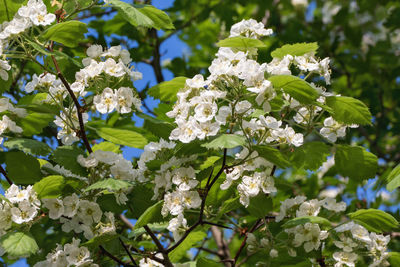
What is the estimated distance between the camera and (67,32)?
81.3 inches

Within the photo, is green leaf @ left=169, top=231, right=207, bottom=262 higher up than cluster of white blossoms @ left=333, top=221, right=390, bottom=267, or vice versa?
cluster of white blossoms @ left=333, top=221, right=390, bottom=267

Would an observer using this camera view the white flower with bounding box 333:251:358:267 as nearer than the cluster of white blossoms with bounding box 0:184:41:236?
No

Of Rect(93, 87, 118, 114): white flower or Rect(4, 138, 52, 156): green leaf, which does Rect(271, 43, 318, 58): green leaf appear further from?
Rect(4, 138, 52, 156): green leaf

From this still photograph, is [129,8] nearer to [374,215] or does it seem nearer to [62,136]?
[62,136]

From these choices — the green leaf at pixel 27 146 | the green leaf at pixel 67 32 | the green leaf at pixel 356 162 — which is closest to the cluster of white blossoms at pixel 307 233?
the green leaf at pixel 356 162

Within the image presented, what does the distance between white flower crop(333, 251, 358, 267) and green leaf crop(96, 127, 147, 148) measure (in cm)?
97

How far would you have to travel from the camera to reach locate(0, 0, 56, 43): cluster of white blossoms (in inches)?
77.2

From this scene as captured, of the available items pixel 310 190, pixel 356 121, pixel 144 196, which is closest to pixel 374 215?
pixel 356 121

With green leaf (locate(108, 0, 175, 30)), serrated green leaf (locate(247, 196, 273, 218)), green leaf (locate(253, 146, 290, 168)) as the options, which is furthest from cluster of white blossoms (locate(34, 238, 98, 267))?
green leaf (locate(108, 0, 175, 30))

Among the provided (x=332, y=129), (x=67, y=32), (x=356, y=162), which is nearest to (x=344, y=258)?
(x=356, y=162)

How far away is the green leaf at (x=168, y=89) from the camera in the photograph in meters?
2.17

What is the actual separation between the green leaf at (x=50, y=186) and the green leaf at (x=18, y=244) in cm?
17

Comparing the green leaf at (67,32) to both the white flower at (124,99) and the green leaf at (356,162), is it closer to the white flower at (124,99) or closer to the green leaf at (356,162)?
the white flower at (124,99)

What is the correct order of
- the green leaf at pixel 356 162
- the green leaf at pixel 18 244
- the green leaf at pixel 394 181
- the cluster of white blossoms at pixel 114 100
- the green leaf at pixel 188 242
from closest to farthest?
the green leaf at pixel 18 244 → the green leaf at pixel 394 181 → the cluster of white blossoms at pixel 114 100 → the green leaf at pixel 356 162 → the green leaf at pixel 188 242
